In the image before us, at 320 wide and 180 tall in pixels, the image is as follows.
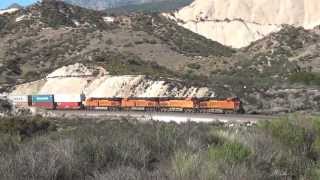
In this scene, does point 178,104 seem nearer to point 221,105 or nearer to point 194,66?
point 221,105

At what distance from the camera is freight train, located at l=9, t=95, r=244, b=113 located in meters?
55.5

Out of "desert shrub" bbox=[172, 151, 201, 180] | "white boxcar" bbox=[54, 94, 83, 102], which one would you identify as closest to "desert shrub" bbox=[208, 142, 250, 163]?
"desert shrub" bbox=[172, 151, 201, 180]

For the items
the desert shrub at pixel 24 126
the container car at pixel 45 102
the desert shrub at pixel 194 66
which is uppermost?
the desert shrub at pixel 194 66

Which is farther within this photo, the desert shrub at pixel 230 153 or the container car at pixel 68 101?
the container car at pixel 68 101

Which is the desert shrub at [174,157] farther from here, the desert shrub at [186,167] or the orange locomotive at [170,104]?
the orange locomotive at [170,104]

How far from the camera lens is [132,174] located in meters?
9.28

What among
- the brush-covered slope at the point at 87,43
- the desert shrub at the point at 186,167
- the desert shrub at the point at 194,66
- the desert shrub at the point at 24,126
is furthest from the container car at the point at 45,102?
the desert shrub at the point at 186,167

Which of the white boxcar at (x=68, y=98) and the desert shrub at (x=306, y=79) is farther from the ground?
the desert shrub at (x=306, y=79)

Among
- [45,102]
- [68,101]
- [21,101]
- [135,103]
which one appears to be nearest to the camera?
[135,103]

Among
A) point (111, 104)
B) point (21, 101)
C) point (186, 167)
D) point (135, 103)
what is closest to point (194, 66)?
point (21, 101)

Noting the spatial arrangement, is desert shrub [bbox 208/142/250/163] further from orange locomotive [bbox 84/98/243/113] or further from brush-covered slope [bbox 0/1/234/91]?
brush-covered slope [bbox 0/1/234/91]

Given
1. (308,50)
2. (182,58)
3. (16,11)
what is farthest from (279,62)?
(16,11)

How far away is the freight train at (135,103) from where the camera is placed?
55.5 m

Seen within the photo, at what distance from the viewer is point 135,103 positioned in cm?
6297
